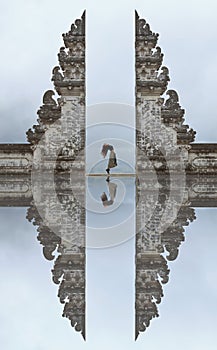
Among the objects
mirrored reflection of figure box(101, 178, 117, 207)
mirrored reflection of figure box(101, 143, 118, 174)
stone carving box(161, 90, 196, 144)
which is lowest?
mirrored reflection of figure box(101, 178, 117, 207)

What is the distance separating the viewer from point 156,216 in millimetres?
6043

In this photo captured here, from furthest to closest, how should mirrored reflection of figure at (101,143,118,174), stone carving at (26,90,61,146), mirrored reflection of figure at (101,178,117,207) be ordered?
1. stone carving at (26,90,61,146)
2. mirrored reflection of figure at (101,143,118,174)
3. mirrored reflection of figure at (101,178,117,207)

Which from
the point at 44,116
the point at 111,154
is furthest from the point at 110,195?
the point at 44,116

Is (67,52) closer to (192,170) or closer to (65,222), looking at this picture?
(192,170)

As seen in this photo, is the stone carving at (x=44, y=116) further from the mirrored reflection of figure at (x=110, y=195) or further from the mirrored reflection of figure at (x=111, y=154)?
the mirrored reflection of figure at (x=110, y=195)

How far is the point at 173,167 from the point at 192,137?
582mm

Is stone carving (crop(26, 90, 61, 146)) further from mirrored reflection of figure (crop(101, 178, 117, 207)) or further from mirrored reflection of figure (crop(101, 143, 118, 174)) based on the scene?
mirrored reflection of figure (crop(101, 178, 117, 207))

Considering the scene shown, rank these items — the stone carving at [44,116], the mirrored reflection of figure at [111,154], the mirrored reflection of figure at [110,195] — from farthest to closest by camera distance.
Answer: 1. the stone carving at [44,116]
2. the mirrored reflection of figure at [111,154]
3. the mirrored reflection of figure at [110,195]

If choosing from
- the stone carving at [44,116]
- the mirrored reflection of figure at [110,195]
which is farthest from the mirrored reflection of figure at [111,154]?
the stone carving at [44,116]

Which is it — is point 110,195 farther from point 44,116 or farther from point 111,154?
point 44,116

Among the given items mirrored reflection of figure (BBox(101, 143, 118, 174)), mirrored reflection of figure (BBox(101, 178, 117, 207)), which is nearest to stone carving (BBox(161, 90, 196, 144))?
mirrored reflection of figure (BBox(101, 143, 118, 174))

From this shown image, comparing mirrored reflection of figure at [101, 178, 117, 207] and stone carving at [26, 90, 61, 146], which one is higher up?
stone carving at [26, 90, 61, 146]

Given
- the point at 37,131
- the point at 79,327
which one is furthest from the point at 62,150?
the point at 79,327

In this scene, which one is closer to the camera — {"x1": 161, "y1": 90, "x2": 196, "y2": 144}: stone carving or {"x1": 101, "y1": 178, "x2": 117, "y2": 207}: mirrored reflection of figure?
{"x1": 101, "y1": 178, "x2": 117, "y2": 207}: mirrored reflection of figure
